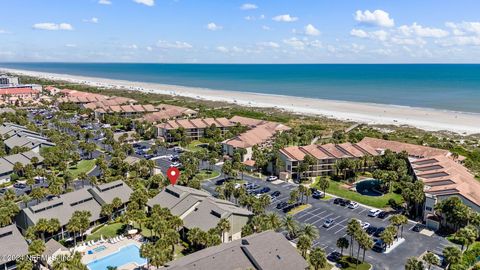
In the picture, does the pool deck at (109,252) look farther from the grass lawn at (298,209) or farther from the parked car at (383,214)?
the parked car at (383,214)

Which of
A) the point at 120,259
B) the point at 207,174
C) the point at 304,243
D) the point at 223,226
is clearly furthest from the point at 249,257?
the point at 207,174

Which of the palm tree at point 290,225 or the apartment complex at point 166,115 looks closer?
the palm tree at point 290,225

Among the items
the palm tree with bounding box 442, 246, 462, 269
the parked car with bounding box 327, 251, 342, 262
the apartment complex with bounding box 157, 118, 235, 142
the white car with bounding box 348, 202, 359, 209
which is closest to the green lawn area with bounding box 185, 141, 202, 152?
the apartment complex with bounding box 157, 118, 235, 142

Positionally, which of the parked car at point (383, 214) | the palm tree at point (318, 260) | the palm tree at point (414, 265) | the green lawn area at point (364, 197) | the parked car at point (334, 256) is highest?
the palm tree at point (414, 265)

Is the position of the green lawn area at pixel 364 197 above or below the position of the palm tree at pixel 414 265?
below

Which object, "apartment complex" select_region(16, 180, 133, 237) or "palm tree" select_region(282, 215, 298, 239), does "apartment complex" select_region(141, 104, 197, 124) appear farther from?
"palm tree" select_region(282, 215, 298, 239)

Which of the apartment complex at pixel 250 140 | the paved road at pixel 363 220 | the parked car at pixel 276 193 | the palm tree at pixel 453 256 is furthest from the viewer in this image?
the apartment complex at pixel 250 140

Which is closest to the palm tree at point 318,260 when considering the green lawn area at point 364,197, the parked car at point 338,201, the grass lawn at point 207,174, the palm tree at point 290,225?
A: the palm tree at point 290,225
